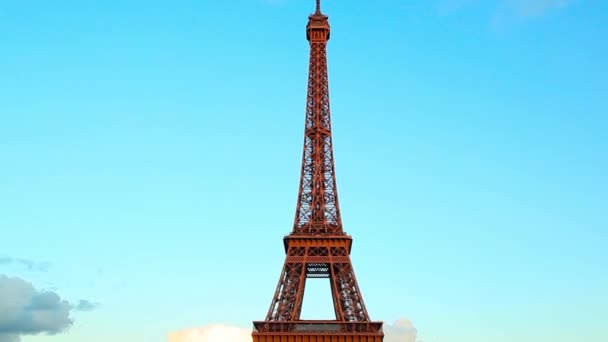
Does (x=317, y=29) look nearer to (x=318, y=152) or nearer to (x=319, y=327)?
(x=318, y=152)

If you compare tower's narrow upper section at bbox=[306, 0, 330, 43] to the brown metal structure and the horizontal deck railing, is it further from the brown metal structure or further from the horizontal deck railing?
the horizontal deck railing

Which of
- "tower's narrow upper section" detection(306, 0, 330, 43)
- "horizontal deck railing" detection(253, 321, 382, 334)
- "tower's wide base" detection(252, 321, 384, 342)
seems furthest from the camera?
"tower's narrow upper section" detection(306, 0, 330, 43)

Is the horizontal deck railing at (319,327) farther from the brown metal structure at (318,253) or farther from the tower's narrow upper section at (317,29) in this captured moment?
the tower's narrow upper section at (317,29)

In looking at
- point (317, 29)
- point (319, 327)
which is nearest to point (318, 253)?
point (319, 327)

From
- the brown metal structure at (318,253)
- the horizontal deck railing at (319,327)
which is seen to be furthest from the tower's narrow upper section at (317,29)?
the horizontal deck railing at (319,327)

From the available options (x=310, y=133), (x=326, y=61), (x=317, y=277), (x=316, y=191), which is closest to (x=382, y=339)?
(x=317, y=277)

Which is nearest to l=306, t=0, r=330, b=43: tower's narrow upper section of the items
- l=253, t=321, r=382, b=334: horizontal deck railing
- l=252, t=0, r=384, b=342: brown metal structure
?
l=252, t=0, r=384, b=342: brown metal structure

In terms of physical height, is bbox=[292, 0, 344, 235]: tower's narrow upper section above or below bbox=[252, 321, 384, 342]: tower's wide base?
above
